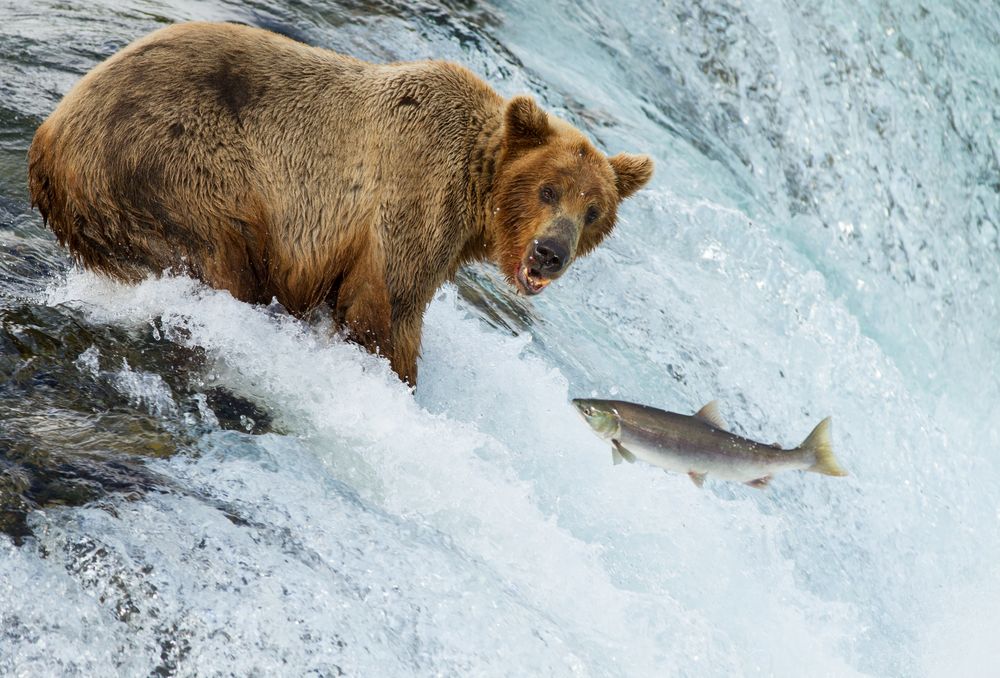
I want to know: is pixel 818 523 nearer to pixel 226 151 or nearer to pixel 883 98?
pixel 226 151

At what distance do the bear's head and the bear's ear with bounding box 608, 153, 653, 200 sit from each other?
0.21 meters

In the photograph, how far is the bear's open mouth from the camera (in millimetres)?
5074

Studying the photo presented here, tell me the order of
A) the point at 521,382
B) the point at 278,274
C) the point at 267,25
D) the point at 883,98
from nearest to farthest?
the point at 278,274 → the point at 521,382 → the point at 267,25 → the point at 883,98

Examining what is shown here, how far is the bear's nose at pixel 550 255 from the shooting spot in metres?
4.96

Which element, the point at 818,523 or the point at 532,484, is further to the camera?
the point at 818,523

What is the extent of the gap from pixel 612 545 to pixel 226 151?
2382mm

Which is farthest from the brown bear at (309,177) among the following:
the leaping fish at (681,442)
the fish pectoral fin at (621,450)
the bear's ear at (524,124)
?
the fish pectoral fin at (621,450)

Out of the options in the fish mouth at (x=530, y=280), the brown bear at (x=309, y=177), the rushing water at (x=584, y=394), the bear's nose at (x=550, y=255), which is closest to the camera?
the rushing water at (x=584, y=394)

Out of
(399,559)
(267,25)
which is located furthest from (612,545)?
(267,25)

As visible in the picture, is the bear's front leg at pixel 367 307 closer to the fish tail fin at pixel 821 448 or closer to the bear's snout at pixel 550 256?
the bear's snout at pixel 550 256

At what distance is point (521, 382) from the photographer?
5.86 m

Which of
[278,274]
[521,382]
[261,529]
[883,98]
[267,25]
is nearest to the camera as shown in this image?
[261,529]

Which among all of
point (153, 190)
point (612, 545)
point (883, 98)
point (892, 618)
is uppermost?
point (883, 98)

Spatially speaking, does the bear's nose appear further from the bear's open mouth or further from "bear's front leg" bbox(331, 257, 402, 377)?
"bear's front leg" bbox(331, 257, 402, 377)
